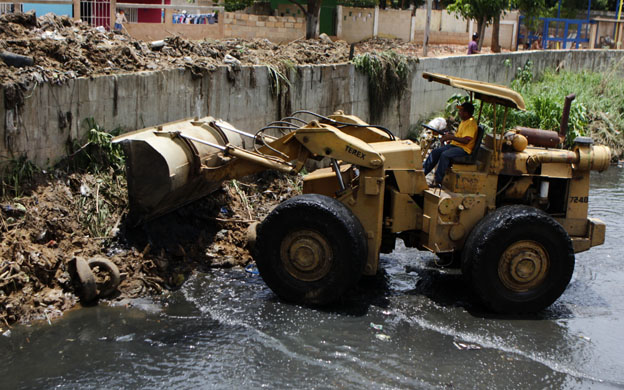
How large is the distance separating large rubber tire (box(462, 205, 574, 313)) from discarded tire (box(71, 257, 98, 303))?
4111 mm

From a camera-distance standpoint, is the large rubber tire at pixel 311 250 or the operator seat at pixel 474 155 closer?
the large rubber tire at pixel 311 250

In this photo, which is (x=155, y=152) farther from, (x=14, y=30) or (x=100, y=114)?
(x=14, y=30)

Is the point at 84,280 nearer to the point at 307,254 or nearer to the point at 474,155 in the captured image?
the point at 307,254

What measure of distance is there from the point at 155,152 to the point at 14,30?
451 cm

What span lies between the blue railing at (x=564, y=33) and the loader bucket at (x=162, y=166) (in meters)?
25.7

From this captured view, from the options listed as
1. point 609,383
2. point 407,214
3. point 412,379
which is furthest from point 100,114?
point 609,383

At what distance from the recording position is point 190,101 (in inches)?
454

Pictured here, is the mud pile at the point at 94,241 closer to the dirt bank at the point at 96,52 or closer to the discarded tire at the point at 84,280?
the discarded tire at the point at 84,280

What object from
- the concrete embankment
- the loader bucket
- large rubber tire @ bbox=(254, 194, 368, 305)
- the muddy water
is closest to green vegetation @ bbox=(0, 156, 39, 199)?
the concrete embankment

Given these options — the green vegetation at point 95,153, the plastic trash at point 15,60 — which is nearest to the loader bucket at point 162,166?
the green vegetation at point 95,153

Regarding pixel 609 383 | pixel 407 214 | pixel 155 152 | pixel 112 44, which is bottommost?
pixel 609 383

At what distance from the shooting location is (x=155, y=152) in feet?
27.3

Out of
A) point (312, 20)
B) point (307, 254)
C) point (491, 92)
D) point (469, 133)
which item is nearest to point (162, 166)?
point (307, 254)

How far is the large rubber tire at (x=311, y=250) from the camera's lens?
7.90 meters
